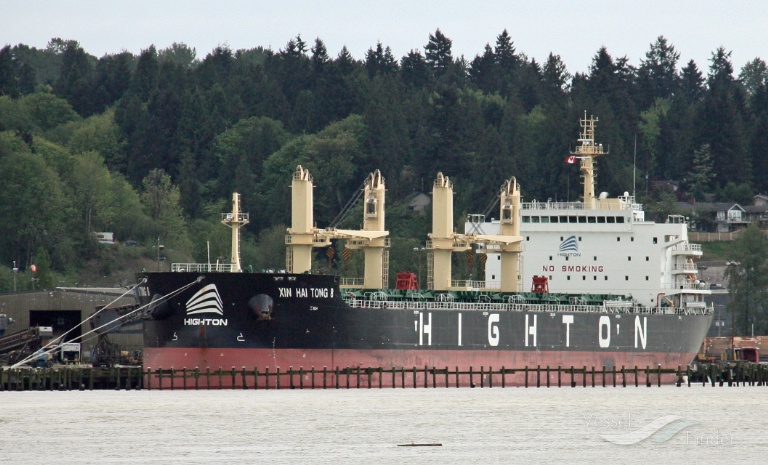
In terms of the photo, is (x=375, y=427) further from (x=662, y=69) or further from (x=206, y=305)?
(x=662, y=69)

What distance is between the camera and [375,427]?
37.6 meters

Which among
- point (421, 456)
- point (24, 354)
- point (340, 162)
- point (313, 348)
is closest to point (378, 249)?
point (313, 348)

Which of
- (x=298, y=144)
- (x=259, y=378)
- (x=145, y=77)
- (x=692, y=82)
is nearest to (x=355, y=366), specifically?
(x=259, y=378)

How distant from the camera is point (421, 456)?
104 feet

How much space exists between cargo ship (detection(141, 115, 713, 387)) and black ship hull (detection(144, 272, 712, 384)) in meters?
0.04

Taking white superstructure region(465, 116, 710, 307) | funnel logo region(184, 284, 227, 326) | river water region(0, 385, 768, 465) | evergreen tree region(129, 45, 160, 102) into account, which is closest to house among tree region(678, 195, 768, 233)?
evergreen tree region(129, 45, 160, 102)

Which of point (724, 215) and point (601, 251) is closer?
point (601, 251)

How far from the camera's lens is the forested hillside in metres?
105

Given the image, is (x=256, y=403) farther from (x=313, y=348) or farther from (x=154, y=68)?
(x=154, y=68)

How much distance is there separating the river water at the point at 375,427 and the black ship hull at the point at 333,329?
4.26 feet

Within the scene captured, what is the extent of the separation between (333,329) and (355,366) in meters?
1.58

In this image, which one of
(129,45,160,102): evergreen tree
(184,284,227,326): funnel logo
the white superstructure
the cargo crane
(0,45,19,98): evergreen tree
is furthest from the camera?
(129,45,160,102): evergreen tree

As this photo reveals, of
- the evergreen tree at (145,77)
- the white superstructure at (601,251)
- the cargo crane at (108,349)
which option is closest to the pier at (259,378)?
the cargo crane at (108,349)

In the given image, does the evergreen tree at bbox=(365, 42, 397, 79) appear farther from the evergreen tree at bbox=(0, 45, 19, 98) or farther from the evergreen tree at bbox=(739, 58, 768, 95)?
the evergreen tree at bbox=(739, 58, 768, 95)
